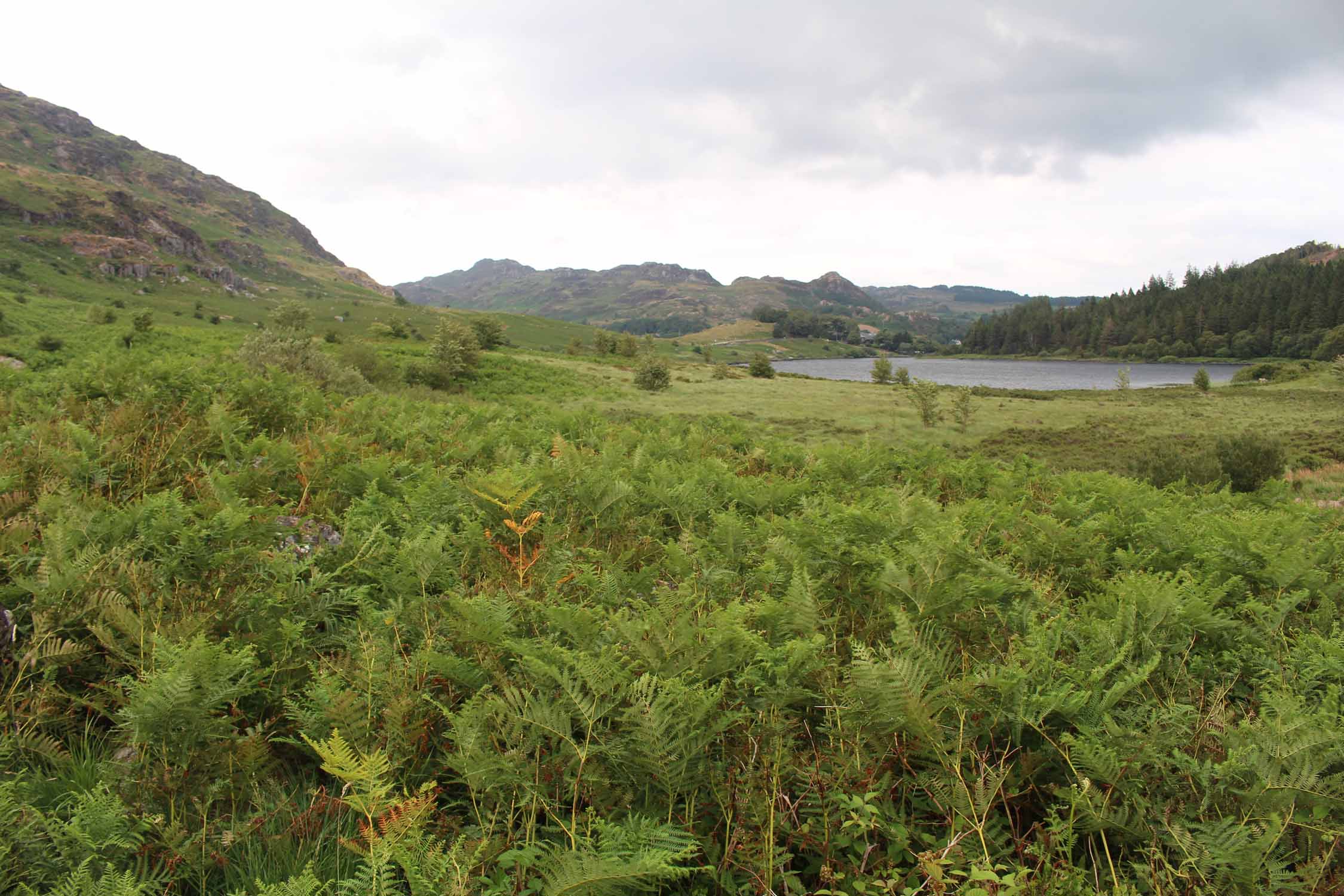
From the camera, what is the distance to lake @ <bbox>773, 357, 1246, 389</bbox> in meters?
86.4

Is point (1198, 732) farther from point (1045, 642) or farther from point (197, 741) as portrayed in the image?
point (197, 741)

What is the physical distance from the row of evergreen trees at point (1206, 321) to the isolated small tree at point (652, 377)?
125052 mm

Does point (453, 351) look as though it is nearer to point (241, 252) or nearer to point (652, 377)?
point (652, 377)

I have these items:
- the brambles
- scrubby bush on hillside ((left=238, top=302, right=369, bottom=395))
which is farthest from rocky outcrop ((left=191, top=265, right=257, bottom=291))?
the brambles

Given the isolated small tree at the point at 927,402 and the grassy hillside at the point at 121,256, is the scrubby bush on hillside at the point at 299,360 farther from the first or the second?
the grassy hillside at the point at 121,256

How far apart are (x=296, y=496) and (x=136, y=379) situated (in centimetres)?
380

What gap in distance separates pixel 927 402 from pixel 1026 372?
94767 millimetres

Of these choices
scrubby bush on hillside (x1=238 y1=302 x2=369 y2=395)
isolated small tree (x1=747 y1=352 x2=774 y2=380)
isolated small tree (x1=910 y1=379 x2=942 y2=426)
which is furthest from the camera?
isolated small tree (x1=747 y1=352 x2=774 y2=380)

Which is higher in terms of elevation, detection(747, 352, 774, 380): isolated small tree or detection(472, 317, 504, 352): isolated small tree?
detection(472, 317, 504, 352): isolated small tree

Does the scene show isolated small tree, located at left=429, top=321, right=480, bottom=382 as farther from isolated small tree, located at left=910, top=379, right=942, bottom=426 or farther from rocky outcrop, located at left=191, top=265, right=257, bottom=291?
rocky outcrop, located at left=191, top=265, right=257, bottom=291

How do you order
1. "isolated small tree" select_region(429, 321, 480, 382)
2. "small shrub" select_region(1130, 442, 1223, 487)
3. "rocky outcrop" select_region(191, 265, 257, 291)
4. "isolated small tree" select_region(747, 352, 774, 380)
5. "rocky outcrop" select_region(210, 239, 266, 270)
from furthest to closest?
"rocky outcrop" select_region(210, 239, 266, 270), "rocky outcrop" select_region(191, 265, 257, 291), "isolated small tree" select_region(747, 352, 774, 380), "isolated small tree" select_region(429, 321, 480, 382), "small shrub" select_region(1130, 442, 1223, 487)

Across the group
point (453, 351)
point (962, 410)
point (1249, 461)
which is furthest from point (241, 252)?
point (1249, 461)

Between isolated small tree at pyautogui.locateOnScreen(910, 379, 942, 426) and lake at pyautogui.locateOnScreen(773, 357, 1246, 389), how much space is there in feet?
115

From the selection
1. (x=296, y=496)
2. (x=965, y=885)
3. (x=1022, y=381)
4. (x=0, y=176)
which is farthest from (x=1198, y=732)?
(x=0, y=176)
